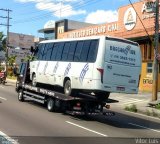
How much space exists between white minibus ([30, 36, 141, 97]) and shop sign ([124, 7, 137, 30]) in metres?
18.2

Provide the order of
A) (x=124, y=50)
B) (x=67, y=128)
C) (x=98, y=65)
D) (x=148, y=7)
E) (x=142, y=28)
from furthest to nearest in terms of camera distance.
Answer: (x=142, y=28)
(x=148, y=7)
(x=124, y=50)
(x=98, y=65)
(x=67, y=128)

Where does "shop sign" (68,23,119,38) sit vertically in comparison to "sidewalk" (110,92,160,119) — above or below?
above

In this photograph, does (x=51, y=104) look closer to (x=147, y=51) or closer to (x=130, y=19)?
(x=147, y=51)

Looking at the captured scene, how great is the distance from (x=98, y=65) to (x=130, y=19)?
21.6 meters

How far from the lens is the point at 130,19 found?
123 feet

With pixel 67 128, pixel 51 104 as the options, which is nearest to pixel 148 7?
pixel 51 104

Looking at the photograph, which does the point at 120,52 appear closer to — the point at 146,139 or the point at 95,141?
the point at 146,139

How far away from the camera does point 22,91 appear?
76.6 ft

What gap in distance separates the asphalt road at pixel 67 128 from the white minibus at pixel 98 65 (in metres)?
1.38

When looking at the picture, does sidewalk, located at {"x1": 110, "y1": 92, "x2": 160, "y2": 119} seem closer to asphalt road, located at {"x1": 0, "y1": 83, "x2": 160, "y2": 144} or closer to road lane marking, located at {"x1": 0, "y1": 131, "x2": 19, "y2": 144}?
asphalt road, located at {"x1": 0, "y1": 83, "x2": 160, "y2": 144}

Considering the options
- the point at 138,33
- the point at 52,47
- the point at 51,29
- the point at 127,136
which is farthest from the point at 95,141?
the point at 51,29

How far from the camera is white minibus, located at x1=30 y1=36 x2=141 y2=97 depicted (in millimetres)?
16703

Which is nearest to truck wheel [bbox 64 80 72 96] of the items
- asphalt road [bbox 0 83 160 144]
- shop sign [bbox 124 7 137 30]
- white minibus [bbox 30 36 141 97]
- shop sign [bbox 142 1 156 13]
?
white minibus [bbox 30 36 141 97]

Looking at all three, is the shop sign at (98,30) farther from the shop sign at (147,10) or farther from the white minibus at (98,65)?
the white minibus at (98,65)
